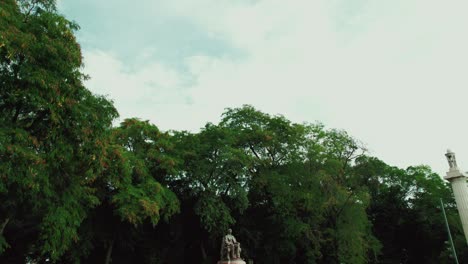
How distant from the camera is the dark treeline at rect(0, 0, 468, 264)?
14555 mm

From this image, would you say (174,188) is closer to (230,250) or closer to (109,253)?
(109,253)

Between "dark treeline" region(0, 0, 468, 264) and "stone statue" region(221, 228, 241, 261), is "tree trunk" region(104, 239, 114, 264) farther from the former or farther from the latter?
"stone statue" region(221, 228, 241, 261)

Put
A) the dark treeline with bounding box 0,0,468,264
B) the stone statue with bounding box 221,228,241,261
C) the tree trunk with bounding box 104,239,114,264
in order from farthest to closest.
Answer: the tree trunk with bounding box 104,239,114,264 → the stone statue with bounding box 221,228,241,261 → the dark treeline with bounding box 0,0,468,264

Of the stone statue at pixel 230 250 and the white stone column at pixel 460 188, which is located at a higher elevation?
the white stone column at pixel 460 188

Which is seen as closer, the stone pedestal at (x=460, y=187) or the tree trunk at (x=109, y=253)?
the stone pedestal at (x=460, y=187)

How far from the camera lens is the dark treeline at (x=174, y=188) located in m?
14.6

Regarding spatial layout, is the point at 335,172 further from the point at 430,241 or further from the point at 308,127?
the point at 430,241

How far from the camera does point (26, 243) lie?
2866 cm

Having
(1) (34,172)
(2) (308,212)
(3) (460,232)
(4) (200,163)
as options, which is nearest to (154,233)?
(4) (200,163)

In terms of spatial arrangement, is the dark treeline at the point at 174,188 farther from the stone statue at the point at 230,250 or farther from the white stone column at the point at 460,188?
the white stone column at the point at 460,188

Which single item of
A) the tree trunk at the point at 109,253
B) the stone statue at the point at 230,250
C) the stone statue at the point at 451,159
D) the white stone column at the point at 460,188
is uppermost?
the stone statue at the point at 451,159

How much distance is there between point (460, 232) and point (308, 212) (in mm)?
15414

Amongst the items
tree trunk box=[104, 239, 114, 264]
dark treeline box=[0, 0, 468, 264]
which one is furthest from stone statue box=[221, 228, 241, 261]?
tree trunk box=[104, 239, 114, 264]

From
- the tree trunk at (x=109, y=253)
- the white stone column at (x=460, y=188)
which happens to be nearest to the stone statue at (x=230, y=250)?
the tree trunk at (x=109, y=253)
